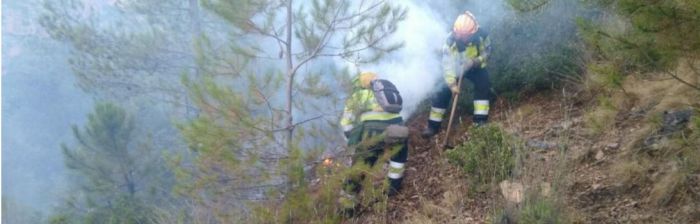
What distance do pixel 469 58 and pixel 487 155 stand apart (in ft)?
6.26

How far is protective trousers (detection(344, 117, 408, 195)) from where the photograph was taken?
20.4 ft

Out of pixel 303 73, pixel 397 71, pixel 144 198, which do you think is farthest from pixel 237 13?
pixel 144 198

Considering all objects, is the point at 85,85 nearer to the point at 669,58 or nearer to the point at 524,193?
the point at 524,193

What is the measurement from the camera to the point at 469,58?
24.0 ft

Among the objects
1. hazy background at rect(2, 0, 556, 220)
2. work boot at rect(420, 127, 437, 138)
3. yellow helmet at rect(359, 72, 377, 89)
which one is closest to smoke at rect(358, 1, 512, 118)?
work boot at rect(420, 127, 437, 138)

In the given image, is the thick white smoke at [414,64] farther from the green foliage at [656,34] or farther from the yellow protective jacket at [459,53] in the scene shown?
the green foliage at [656,34]

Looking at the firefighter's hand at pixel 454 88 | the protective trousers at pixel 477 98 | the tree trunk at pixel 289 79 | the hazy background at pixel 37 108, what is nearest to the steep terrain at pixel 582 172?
the protective trousers at pixel 477 98

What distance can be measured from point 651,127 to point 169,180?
35.4 ft

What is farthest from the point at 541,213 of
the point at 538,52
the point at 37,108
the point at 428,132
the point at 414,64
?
the point at 37,108

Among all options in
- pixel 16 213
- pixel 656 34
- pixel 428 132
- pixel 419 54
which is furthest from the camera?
pixel 16 213

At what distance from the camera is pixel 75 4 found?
1822 centimetres

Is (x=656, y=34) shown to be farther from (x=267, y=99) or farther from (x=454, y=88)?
(x=267, y=99)

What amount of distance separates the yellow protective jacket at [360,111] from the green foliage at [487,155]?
3.03 feet

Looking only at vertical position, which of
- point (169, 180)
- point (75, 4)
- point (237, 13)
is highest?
point (237, 13)
